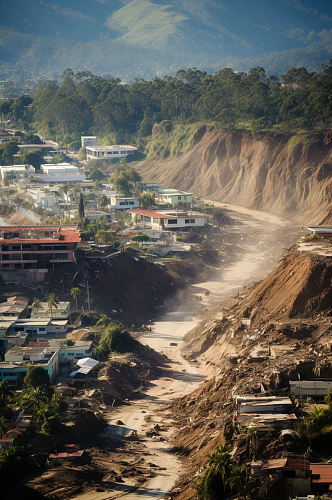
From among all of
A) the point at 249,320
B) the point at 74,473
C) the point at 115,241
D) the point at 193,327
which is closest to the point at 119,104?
the point at 115,241

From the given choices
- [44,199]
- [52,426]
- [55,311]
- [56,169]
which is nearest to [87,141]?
[56,169]

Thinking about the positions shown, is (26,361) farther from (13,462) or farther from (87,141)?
(87,141)

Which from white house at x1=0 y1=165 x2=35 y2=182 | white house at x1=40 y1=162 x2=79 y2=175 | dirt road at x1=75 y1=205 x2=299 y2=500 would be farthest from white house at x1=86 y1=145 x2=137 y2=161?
dirt road at x1=75 y1=205 x2=299 y2=500

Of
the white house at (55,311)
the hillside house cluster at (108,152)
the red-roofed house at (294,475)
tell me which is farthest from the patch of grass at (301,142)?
the red-roofed house at (294,475)

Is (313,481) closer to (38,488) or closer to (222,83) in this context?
(38,488)

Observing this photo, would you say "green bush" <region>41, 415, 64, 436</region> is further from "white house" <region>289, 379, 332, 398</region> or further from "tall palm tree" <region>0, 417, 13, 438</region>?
"white house" <region>289, 379, 332, 398</region>

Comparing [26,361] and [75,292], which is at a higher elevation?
[75,292]

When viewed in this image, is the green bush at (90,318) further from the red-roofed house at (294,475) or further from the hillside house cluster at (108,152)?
the hillside house cluster at (108,152)
